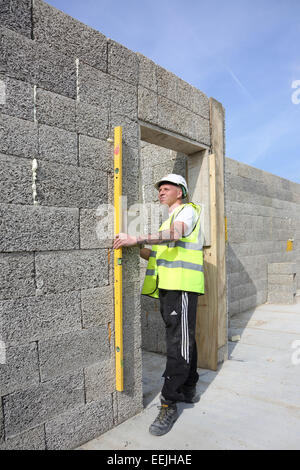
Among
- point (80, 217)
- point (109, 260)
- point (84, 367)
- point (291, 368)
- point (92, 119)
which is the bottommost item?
point (291, 368)

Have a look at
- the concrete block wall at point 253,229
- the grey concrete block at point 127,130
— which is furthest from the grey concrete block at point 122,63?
the concrete block wall at point 253,229

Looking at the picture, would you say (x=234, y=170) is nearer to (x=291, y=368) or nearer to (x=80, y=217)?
(x=291, y=368)

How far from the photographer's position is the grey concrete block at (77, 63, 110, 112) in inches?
102

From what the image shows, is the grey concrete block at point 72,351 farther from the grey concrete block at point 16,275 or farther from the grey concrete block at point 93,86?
the grey concrete block at point 93,86

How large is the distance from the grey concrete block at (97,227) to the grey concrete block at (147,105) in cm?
100

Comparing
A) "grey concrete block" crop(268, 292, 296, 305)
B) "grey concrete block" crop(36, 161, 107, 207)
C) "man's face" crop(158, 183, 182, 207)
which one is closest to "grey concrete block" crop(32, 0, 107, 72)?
"grey concrete block" crop(36, 161, 107, 207)

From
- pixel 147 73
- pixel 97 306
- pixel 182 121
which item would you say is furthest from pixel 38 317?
pixel 182 121

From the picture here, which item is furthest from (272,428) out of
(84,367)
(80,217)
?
(80,217)

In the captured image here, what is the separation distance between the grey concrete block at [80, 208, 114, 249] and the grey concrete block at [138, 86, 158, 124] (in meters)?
1.00

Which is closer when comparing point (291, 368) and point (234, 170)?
point (291, 368)

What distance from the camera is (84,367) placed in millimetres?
2527

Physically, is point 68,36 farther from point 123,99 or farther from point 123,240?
point 123,240

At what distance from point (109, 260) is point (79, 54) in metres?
1.56

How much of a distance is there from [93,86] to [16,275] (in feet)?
5.04
